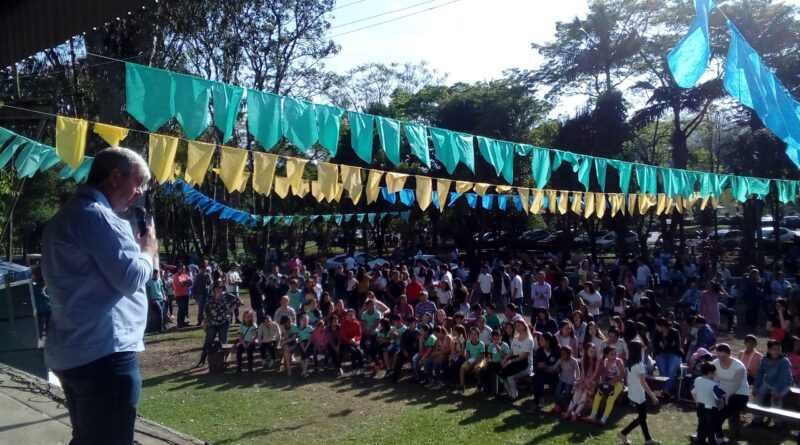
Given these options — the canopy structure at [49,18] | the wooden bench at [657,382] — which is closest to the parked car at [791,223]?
the wooden bench at [657,382]

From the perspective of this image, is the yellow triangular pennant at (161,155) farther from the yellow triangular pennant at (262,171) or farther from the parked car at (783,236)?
the parked car at (783,236)

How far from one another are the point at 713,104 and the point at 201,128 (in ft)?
94.7

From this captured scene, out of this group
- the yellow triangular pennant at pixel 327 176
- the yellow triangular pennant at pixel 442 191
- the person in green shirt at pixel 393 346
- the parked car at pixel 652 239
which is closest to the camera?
the yellow triangular pennant at pixel 327 176

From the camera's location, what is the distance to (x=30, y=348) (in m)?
9.10

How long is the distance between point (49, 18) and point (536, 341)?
26.4ft

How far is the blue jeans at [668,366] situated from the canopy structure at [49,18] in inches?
333

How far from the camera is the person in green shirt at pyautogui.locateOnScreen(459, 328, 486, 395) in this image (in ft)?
33.6

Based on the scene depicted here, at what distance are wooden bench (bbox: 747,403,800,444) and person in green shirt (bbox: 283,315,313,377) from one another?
280 inches

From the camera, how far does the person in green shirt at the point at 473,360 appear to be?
10227mm

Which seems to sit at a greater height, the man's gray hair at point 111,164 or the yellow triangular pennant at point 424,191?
the yellow triangular pennant at point 424,191

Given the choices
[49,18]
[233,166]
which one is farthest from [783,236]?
[49,18]

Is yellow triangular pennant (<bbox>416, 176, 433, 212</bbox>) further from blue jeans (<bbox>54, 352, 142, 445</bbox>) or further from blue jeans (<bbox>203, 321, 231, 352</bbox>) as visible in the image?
blue jeans (<bbox>54, 352, 142, 445</bbox>)

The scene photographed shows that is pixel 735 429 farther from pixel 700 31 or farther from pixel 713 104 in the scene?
pixel 713 104

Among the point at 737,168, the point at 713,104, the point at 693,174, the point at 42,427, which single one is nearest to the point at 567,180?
the point at 737,168
